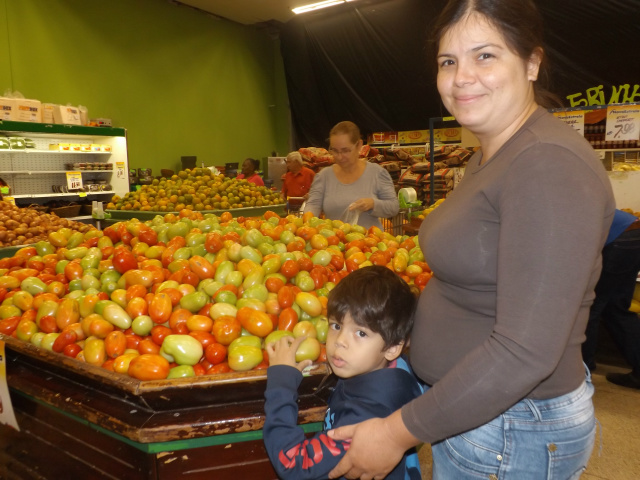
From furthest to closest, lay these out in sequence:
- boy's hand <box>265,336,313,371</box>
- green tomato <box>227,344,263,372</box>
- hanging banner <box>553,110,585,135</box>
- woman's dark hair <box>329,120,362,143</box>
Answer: hanging banner <box>553,110,585,135</box> → woman's dark hair <box>329,120,362,143</box> → green tomato <box>227,344,263,372</box> → boy's hand <box>265,336,313,371</box>

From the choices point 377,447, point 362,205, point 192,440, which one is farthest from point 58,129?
point 377,447

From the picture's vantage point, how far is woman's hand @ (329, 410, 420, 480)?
886 millimetres

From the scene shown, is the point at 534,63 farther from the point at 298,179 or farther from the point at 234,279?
the point at 298,179

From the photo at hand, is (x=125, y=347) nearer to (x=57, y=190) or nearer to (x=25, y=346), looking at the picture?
(x=25, y=346)

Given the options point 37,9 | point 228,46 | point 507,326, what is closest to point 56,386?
point 507,326

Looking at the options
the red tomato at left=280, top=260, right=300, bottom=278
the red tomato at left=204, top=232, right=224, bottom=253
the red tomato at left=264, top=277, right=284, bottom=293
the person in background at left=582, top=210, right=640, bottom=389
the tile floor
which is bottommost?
the tile floor

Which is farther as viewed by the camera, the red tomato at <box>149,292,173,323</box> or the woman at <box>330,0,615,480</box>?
the red tomato at <box>149,292,173,323</box>

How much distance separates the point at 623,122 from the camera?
153 inches

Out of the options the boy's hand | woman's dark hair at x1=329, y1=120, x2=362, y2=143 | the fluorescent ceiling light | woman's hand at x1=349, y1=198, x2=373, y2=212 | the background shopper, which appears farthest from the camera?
the fluorescent ceiling light

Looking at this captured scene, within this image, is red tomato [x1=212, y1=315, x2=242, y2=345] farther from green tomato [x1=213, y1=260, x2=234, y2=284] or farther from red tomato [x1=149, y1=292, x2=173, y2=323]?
green tomato [x1=213, y1=260, x2=234, y2=284]

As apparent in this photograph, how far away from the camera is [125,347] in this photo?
1.51 metres

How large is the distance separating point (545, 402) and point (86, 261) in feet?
5.88

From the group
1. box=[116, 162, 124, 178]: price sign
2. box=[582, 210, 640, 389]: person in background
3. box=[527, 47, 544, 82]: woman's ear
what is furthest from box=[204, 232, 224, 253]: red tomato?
box=[116, 162, 124, 178]: price sign

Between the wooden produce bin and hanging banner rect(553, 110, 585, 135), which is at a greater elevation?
hanging banner rect(553, 110, 585, 135)
